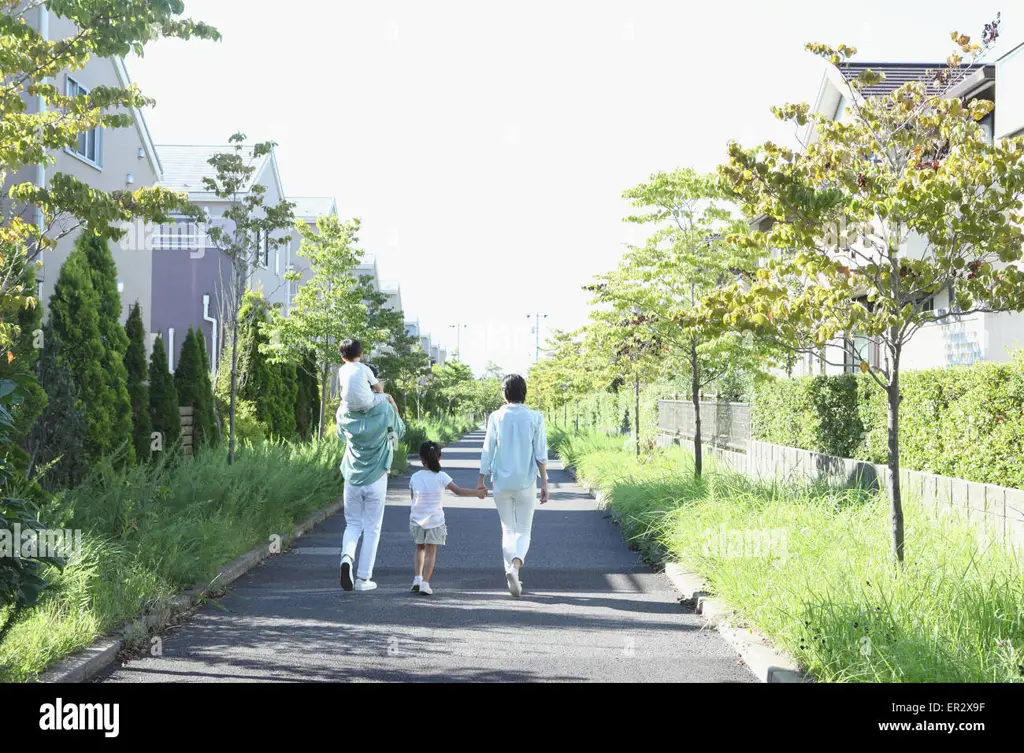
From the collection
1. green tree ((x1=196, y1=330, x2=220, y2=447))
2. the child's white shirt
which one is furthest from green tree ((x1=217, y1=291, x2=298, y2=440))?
the child's white shirt

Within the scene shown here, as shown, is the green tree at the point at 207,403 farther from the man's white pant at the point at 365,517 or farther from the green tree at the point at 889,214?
the green tree at the point at 889,214

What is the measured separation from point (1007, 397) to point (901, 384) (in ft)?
7.65

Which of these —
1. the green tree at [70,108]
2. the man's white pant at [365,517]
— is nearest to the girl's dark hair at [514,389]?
the man's white pant at [365,517]

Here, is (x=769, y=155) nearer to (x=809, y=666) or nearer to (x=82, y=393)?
(x=809, y=666)

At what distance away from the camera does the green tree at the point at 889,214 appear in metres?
7.62

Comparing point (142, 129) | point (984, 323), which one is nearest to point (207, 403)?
point (142, 129)

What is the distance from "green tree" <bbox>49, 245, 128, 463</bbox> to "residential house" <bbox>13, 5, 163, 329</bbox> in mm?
6365

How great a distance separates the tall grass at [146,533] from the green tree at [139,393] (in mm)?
2138

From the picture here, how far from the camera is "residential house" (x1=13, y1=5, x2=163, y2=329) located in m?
19.1

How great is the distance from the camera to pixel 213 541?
9.48 m

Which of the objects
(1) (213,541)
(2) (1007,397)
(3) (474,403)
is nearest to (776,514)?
(2) (1007,397)

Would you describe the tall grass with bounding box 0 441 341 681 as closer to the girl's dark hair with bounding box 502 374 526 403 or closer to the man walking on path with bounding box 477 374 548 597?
the man walking on path with bounding box 477 374 548 597

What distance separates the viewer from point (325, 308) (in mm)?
22625
